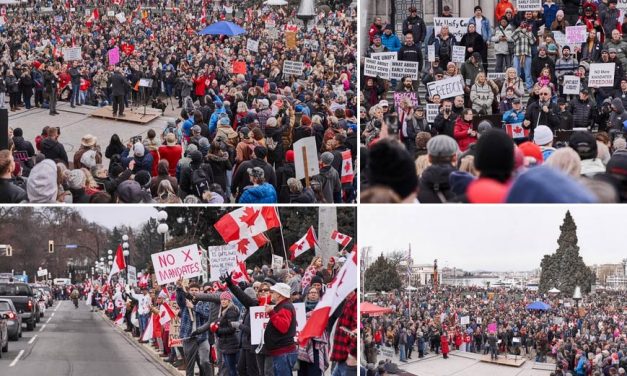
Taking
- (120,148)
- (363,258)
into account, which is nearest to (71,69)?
(120,148)

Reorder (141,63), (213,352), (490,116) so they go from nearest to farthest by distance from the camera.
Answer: (213,352)
(490,116)
(141,63)

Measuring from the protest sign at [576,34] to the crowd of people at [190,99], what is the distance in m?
3.90

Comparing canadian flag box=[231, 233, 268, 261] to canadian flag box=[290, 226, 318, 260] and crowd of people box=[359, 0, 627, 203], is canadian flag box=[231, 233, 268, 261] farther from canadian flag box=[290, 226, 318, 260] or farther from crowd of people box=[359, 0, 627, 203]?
crowd of people box=[359, 0, 627, 203]

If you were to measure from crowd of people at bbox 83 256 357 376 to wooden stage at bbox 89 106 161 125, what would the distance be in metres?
11.8

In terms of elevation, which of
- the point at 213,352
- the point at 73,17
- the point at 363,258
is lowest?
the point at 213,352

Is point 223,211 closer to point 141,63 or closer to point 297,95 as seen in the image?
point 297,95

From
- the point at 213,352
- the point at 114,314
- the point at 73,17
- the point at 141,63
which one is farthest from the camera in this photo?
the point at 73,17

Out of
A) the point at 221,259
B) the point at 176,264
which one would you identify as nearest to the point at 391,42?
the point at 221,259

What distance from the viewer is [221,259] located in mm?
12156

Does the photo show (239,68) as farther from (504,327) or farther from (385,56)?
(504,327)

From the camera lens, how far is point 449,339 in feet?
35.0

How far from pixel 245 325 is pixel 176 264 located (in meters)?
1.33

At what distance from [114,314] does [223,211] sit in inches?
103

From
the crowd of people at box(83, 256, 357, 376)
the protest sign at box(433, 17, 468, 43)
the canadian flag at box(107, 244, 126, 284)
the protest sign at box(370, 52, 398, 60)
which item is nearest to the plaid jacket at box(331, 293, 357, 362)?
the crowd of people at box(83, 256, 357, 376)
